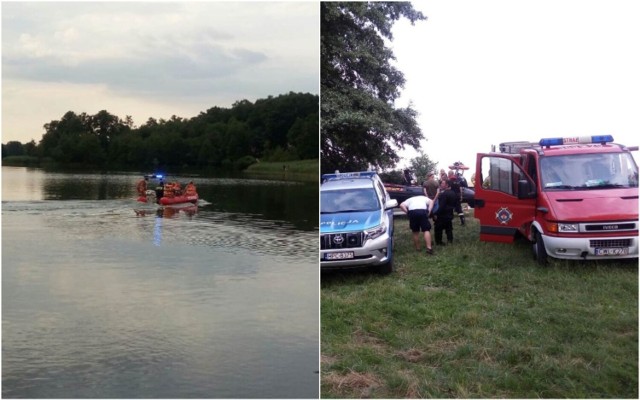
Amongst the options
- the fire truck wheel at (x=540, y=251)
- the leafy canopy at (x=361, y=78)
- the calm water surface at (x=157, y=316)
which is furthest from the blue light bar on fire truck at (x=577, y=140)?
the calm water surface at (x=157, y=316)

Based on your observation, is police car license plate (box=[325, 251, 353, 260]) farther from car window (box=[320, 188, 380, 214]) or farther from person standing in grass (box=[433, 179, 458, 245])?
person standing in grass (box=[433, 179, 458, 245])

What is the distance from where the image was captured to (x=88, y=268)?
425 inches

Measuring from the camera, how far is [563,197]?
8234mm

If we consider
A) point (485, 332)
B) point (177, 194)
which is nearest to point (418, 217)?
point (485, 332)

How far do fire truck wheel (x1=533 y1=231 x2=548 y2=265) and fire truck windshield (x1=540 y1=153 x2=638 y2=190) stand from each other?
69 centimetres

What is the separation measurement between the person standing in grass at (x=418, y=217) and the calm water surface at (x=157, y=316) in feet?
4.65

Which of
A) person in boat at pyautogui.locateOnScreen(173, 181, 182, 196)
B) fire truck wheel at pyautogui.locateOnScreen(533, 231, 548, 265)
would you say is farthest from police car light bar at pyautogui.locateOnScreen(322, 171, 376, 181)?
person in boat at pyautogui.locateOnScreen(173, 181, 182, 196)

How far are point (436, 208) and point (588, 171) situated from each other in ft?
8.11

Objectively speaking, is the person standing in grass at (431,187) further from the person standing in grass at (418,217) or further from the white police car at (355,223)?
the white police car at (355,223)

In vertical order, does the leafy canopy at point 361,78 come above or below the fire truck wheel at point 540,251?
above

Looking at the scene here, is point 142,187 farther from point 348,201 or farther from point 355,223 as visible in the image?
point 355,223

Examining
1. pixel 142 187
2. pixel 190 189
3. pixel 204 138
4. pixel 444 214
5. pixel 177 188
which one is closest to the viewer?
pixel 444 214

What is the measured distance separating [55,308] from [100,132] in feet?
18.0

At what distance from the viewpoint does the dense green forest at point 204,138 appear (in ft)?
23.3
